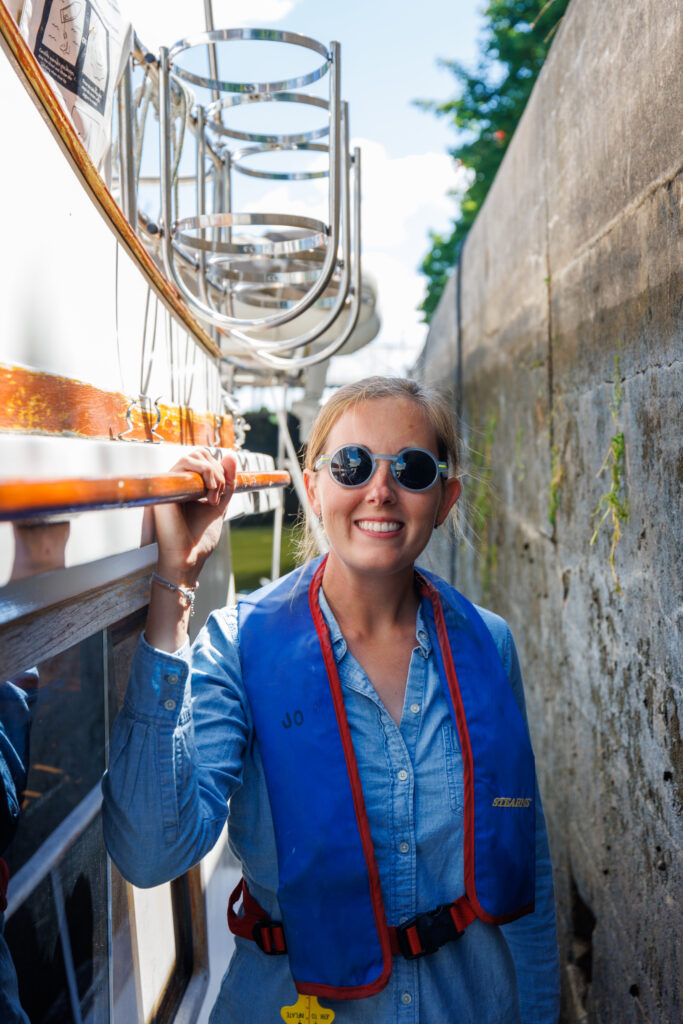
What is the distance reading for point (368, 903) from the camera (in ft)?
4.24

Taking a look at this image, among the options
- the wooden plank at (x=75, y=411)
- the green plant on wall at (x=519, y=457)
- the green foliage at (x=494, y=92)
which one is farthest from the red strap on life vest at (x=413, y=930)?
the green foliage at (x=494, y=92)

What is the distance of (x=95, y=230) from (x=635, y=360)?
4.25ft

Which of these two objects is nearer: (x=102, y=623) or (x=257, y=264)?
(x=102, y=623)

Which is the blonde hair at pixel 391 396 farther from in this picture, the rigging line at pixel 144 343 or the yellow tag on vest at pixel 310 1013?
the yellow tag on vest at pixel 310 1013

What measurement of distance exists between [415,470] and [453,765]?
51 cm

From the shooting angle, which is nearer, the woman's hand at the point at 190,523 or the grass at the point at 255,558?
the woman's hand at the point at 190,523

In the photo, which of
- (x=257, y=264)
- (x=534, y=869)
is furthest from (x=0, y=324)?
(x=257, y=264)

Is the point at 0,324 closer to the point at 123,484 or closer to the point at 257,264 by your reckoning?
the point at 123,484

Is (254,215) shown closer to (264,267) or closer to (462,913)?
(264,267)

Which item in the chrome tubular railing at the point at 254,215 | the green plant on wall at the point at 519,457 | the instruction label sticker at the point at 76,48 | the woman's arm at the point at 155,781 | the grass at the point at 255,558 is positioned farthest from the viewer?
the grass at the point at 255,558

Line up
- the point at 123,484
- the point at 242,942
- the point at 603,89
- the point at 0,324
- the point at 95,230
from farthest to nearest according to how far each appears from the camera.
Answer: the point at 603,89 → the point at 95,230 → the point at 242,942 → the point at 0,324 → the point at 123,484

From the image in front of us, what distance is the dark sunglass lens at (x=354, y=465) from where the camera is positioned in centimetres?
145

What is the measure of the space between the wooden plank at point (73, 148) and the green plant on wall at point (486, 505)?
3.02 meters

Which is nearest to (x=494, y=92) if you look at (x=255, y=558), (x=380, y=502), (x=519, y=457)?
(x=255, y=558)
